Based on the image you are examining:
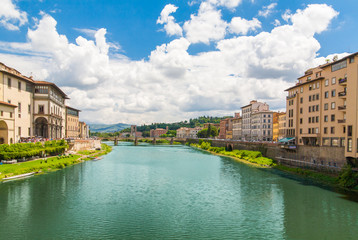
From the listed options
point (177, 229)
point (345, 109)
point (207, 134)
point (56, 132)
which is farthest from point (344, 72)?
point (207, 134)

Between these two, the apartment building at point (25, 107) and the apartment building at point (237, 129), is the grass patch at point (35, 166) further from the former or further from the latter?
the apartment building at point (237, 129)

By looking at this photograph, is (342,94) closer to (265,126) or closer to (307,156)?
(307,156)

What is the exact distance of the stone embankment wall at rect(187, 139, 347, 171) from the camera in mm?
46000

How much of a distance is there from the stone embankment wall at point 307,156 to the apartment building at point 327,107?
151 centimetres

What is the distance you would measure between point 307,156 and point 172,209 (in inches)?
1484

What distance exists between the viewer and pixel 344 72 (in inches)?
1832

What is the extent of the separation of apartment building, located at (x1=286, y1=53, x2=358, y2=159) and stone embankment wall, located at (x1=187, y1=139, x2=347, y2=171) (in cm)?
151

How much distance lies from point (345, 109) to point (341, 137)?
4.90 m

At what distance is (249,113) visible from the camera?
398ft

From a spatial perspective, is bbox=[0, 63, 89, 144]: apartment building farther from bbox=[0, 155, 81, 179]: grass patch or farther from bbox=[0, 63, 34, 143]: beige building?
bbox=[0, 155, 81, 179]: grass patch

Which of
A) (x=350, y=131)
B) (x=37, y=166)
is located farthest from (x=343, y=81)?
(x=37, y=166)

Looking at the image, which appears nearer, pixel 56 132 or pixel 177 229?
pixel 177 229

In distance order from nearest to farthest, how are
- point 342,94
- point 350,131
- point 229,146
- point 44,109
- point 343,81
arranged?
point 350,131, point 343,81, point 342,94, point 44,109, point 229,146

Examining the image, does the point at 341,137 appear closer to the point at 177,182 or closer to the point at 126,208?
the point at 177,182
